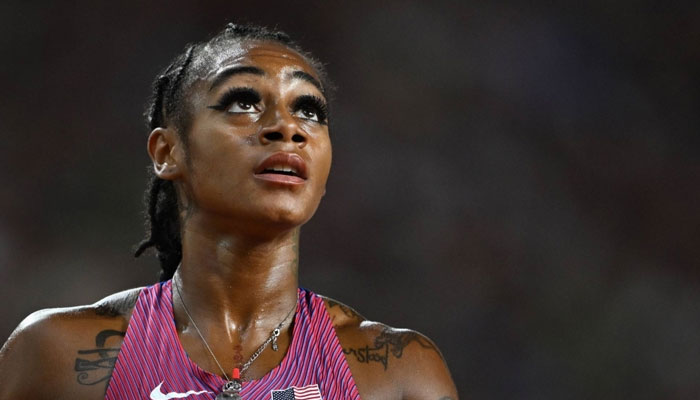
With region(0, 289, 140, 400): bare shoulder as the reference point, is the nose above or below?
above

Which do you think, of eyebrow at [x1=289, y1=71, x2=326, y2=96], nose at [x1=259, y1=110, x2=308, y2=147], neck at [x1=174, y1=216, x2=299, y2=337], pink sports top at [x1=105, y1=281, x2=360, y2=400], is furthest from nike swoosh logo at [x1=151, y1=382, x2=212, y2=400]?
eyebrow at [x1=289, y1=71, x2=326, y2=96]

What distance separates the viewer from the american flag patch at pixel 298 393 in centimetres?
249

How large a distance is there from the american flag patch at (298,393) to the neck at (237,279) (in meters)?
0.25

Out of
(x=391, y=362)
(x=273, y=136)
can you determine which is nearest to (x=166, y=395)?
(x=391, y=362)

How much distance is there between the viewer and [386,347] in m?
2.71

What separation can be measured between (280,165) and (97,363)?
71 centimetres

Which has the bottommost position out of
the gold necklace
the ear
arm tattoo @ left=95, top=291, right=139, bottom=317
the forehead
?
the gold necklace

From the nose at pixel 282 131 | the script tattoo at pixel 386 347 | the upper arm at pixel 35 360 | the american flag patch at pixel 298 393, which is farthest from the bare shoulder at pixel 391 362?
the upper arm at pixel 35 360

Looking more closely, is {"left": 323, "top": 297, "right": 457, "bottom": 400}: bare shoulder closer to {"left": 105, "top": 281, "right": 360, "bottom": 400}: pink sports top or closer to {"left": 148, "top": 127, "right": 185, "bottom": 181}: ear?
{"left": 105, "top": 281, "right": 360, "bottom": 400}: pink sports top

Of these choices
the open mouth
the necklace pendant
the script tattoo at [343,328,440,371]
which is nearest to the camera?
the necklace pendant

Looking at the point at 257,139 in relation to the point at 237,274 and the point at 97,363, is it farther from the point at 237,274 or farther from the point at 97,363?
the point at 97,363

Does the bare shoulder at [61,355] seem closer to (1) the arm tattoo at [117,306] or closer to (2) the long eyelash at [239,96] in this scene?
(1) the arm tattoo at [117,306]

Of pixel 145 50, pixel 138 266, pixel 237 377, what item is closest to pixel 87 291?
pixel 138 266

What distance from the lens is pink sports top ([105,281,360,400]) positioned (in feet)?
8.13
